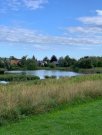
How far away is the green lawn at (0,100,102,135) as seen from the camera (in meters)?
8.36

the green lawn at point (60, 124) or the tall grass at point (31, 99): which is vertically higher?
the tall grass at point (31, 99)

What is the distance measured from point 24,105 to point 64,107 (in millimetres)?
2183

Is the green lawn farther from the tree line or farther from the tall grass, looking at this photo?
the tree line

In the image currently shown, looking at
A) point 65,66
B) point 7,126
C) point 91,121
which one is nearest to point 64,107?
point 91,121

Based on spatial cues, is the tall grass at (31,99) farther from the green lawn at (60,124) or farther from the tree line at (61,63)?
the tree line at (61,63)

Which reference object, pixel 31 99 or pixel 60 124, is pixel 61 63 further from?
pixel 60 124

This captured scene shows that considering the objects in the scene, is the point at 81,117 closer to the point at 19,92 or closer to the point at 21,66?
the point at 19,92

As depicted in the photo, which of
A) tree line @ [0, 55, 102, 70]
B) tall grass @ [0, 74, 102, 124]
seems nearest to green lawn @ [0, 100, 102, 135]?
tall grass @ [0, 74, 102, 124]

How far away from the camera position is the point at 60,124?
30.4 feet

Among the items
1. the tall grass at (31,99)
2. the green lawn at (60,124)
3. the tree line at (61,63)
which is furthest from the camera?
the tree line at (61,63)

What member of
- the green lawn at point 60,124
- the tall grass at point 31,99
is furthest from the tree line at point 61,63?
the green lawn at point 60,124

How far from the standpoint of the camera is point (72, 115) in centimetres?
1062

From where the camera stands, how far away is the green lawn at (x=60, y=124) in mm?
8359

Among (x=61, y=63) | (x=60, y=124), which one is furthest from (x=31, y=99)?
(x=61, y=63)
